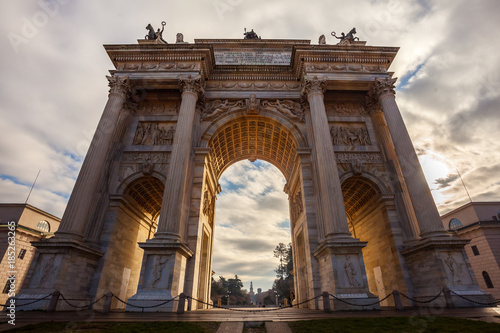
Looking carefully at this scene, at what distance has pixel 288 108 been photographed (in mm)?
20609

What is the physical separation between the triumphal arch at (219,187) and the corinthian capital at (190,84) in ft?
0.25

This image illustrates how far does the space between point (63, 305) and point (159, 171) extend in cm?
893

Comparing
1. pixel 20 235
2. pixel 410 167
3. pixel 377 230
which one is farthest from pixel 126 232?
pixel 20 235

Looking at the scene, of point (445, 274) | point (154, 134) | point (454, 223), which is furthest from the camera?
point (454, 223)

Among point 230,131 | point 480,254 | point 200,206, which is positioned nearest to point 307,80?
point 230,131

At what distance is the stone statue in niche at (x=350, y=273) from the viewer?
11.7 meters

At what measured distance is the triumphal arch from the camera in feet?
40.9

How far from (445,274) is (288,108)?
14.8 m

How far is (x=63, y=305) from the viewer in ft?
38.8

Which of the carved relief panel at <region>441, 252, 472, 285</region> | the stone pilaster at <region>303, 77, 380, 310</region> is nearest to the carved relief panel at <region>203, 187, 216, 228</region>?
the stone pilaster at <region>303, 77, 380, 310</region>

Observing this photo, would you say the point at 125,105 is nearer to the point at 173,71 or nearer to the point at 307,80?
the point at 173,71

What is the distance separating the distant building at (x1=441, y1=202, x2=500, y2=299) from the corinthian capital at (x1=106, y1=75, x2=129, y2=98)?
142ft

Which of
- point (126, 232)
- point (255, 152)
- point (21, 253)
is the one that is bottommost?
point (126, 232)

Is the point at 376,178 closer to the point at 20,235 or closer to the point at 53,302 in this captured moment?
the point at 53,302
